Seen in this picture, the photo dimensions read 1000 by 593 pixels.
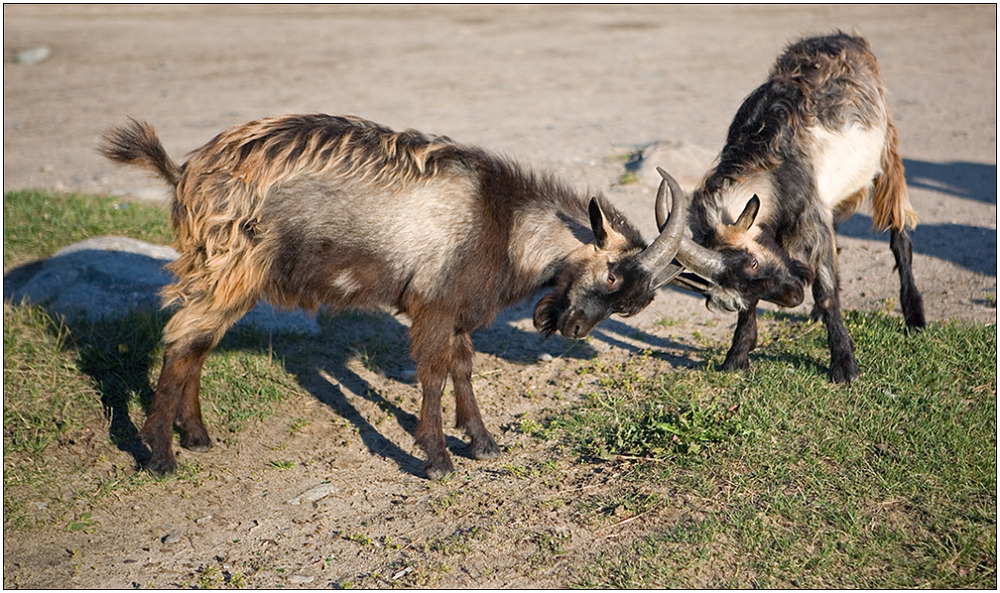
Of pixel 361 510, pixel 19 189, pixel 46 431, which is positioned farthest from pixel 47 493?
pixel 19 189

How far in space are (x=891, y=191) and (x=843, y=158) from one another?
2.36 feet

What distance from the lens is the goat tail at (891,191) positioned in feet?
20.0

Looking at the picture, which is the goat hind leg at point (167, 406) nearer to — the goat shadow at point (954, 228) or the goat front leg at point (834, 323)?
the goat front leg at point (834, 323)

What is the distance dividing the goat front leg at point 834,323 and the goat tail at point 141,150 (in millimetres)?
3806

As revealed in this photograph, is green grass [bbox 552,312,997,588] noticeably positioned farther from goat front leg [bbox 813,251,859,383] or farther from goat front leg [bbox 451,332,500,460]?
goat front leg [bbox 451,332,500,460]

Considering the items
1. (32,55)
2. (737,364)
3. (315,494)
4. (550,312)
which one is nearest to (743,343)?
(737,364)

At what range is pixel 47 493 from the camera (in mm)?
4656

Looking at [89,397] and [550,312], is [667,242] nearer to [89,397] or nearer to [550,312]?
[550,312]

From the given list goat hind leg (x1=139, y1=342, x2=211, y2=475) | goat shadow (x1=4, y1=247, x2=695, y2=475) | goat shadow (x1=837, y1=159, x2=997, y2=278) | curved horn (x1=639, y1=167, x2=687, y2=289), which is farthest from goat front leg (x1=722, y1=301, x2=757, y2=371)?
goat hind leg (x1=139, y1=342, x2=211, y2=475)

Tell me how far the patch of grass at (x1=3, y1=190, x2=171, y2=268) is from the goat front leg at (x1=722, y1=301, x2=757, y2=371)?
5.00m

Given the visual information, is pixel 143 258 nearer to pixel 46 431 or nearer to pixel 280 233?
pixel 46 431

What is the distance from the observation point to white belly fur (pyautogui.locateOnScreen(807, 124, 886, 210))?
552 cm

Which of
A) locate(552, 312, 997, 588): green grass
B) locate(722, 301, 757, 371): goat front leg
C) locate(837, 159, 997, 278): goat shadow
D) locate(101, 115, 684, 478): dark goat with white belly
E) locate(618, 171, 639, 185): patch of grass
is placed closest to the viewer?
locate(552, 312, 997, 588): green grass

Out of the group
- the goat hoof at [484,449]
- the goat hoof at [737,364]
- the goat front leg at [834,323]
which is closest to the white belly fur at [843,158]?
the goat front leg at [834,323]
